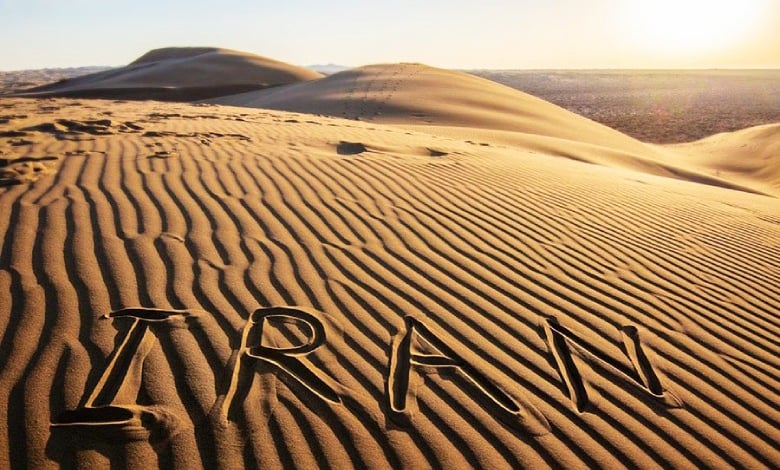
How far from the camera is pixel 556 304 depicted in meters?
3.50

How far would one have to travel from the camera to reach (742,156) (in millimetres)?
18094

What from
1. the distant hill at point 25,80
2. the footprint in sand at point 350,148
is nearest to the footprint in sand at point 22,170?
the footprint in sand at point 350,148

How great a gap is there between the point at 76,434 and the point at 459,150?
6.87 m

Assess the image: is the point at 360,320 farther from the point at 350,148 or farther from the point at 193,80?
the point at 193,80

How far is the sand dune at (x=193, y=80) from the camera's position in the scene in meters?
24.2

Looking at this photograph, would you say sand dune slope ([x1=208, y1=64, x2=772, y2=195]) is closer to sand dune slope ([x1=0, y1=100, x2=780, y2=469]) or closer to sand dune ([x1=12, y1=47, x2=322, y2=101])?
sand dune ([x1=12, y1=47, x2=322, y2=101])

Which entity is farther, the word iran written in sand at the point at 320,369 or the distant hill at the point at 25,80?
the distant hill at the point at 25,80

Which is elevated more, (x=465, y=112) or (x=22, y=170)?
(x=22, y=170)

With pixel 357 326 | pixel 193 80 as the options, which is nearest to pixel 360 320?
pixel 357 326

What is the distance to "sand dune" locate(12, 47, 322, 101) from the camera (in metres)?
24.2

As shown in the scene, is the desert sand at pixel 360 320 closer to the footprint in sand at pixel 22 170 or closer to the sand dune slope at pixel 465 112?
the footprint in sand at pixel 22 170

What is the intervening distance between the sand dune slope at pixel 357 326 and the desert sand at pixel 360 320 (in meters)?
0.01

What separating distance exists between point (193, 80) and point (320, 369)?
95.1 ft

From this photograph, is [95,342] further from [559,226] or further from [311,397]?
[559,226]
